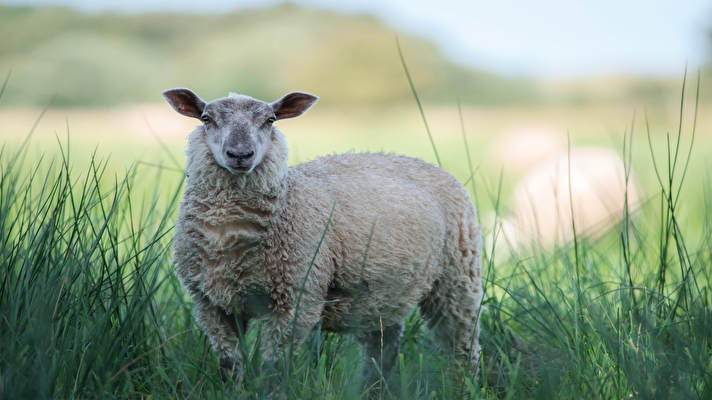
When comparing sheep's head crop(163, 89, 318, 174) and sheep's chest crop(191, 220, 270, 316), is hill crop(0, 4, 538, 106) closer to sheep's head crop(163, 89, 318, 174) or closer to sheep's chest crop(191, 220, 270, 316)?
sheep's head crop(163, 89, 318, 174)

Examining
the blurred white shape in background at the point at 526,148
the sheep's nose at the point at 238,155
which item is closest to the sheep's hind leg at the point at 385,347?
the sheep's nose at the point at 238,155

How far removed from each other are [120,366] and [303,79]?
71.0 metres

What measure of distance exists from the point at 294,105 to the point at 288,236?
72cm

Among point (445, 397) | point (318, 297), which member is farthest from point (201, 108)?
point (445, 397)

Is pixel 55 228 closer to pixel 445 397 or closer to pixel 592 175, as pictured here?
pixel 445 397

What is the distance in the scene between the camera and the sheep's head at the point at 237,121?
2.58 metres

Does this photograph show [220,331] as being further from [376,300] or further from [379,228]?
[379,228]

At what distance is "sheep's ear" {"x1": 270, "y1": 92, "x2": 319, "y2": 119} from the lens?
3005 mm

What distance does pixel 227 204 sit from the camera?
270 centimetres

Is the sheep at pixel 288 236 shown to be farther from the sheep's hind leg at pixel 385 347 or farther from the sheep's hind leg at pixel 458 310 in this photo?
the sheep's hind leg at pixel 385 347

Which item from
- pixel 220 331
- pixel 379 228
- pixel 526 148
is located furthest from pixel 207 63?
pixel 220 331

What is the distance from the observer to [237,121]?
2.70 metres

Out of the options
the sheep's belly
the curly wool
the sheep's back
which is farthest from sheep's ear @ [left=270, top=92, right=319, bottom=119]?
the sheep's belly

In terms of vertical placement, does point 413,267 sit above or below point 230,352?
above
